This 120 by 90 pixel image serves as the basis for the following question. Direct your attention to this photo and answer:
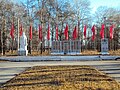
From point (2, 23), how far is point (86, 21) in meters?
21.5

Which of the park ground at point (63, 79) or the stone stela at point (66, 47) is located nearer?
the park ground at point (63, 79)

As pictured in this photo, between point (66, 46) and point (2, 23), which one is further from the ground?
point (2, 23)

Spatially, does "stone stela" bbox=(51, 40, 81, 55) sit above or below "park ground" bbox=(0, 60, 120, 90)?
above

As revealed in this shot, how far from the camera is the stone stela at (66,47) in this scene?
42719mm

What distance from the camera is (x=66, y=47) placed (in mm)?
43031

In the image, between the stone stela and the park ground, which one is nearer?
the park ground

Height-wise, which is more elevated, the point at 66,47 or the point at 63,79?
the point at 66,47

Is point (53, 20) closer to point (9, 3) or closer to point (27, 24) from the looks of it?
point (27, 24)

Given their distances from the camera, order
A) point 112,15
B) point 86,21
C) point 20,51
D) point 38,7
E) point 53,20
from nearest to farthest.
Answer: point 20,51 → point 38,7 → point 53,20 → point 86,21 → point 112,15

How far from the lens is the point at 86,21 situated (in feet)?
232

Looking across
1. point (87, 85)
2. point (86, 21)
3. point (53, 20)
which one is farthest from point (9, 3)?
point (87, 85)

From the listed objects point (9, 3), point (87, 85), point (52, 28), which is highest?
point (9, 3)

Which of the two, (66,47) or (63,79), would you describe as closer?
(63,79)

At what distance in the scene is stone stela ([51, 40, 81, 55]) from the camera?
42719 millimetres
